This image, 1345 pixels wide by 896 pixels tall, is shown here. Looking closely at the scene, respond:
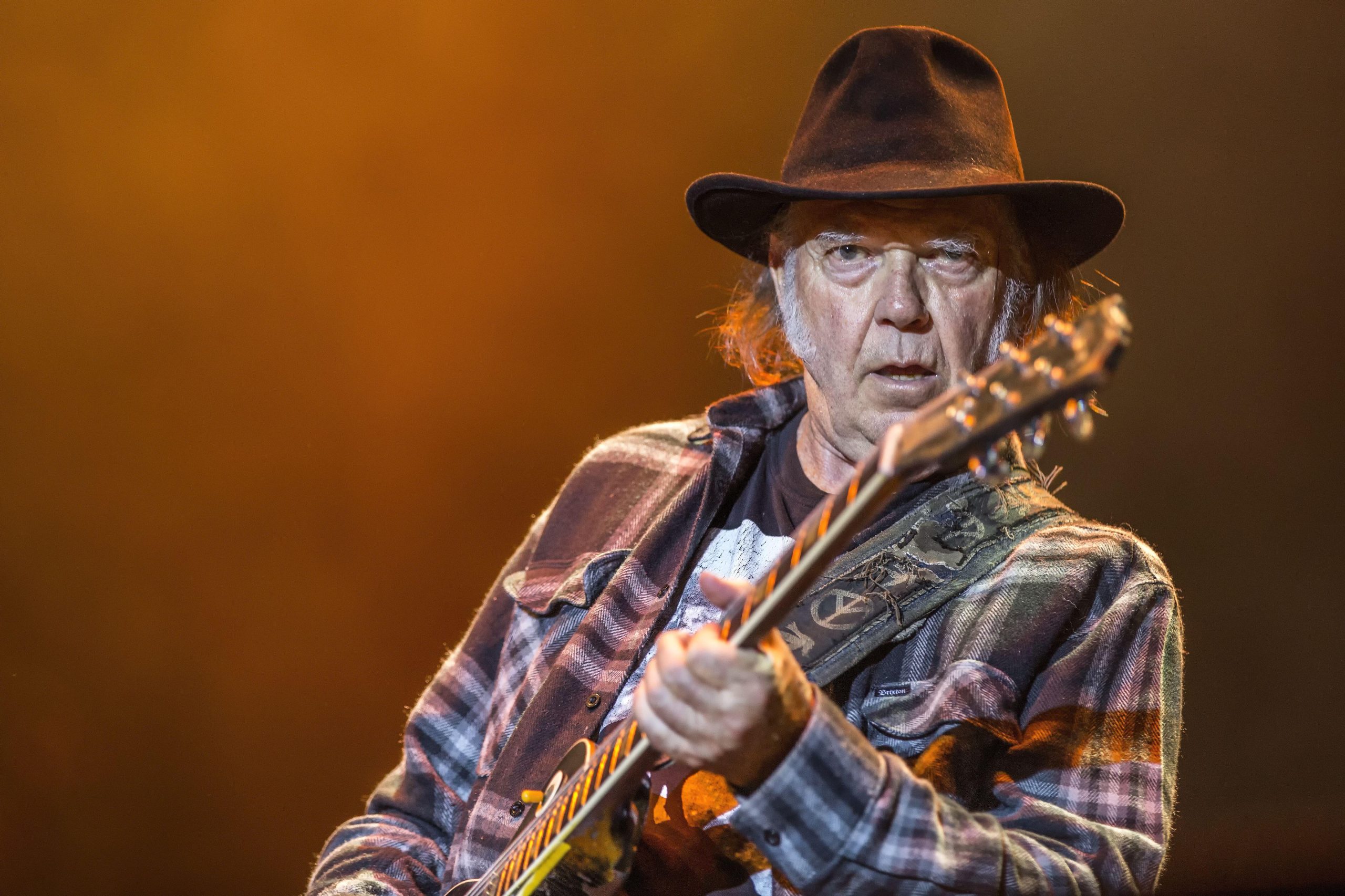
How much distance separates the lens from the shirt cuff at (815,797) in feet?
4.14

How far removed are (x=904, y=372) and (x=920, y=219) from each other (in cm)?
26

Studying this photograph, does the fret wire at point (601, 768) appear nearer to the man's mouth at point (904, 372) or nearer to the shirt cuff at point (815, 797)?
the shirt cuff at point (815, 797)

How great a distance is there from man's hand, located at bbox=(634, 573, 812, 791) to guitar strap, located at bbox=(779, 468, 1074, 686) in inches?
19.6

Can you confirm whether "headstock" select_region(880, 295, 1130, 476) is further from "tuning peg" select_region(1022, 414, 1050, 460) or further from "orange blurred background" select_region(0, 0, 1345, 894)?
"orange blurred background" select_region(0, 0, 1345, 894)

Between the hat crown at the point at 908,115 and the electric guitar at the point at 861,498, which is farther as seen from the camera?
the hat crown at the point at 908,115

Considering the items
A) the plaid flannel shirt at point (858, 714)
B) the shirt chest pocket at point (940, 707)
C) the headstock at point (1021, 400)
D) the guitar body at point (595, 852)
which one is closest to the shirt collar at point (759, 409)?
the plaid flannel shirt at point (858, 714)

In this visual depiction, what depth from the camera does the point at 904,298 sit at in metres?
1.86

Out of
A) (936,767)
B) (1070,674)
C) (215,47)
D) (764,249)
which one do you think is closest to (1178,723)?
(1070,674)

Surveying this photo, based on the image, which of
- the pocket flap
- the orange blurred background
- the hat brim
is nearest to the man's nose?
the hat brim

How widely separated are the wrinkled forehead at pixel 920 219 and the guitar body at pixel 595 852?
3.27 feet

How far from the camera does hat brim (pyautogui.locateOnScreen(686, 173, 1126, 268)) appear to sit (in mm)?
1793

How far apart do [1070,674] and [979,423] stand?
2.51 feet

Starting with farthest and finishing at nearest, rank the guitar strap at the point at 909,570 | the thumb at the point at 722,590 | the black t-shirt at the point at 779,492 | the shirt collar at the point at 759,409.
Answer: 1. the shirt collar at the point at 759,409
2. the black t-shirt at the point at 779,492
3. the guitar strap at the point at 909,570
4. the thumb at the point at 722,590

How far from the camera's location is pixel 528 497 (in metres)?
3.92
